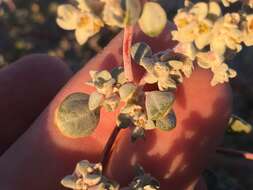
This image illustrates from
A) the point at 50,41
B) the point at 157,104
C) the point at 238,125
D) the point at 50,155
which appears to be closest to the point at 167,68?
the point at 157,104

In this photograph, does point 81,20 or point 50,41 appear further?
point 50,41

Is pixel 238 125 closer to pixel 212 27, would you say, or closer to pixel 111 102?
pixel 111 102

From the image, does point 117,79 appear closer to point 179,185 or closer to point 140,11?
point 140,11

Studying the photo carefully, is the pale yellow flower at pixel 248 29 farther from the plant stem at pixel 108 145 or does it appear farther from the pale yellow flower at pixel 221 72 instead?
the plant stem at pixel 108 145

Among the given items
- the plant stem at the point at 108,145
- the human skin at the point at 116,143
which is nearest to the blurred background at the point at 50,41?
the human skin at the point at 116,143

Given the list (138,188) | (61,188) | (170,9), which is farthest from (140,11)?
(170,9)

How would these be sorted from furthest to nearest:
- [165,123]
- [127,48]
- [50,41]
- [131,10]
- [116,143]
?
[50,41], [116,143], [165,123], [127,48], [131,10]
